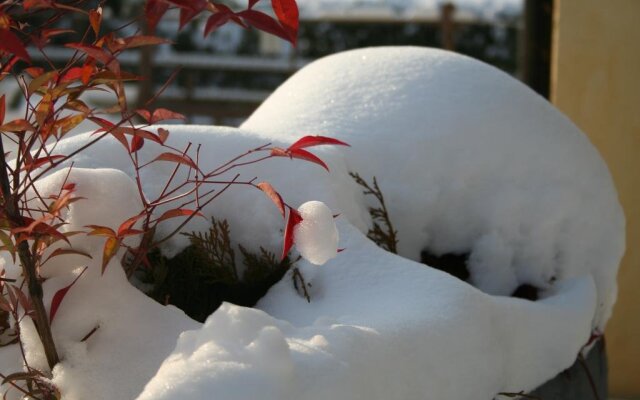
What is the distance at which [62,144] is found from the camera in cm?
183

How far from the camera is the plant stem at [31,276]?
130 centimetres

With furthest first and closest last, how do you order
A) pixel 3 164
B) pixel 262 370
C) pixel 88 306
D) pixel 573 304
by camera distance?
pixel 573 304
pixel 88 306
pixel 3 164
pixel 262 370

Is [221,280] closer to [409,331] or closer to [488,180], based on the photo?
[409,331]

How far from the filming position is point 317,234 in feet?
4.41

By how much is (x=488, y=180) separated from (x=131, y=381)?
114 cm

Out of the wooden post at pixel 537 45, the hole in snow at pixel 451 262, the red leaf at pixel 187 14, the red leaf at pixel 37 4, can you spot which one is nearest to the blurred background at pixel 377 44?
the wooden post at pixel 537 45

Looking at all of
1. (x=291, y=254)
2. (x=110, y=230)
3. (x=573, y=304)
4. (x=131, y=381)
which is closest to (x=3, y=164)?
(x=110, y=230)

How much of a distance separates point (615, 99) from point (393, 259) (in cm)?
284

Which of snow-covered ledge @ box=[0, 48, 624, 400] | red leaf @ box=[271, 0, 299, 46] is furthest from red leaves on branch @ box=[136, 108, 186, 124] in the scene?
red leaf @ box=[271, 0, 299, 46]

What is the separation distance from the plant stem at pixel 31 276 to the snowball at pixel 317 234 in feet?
1.20

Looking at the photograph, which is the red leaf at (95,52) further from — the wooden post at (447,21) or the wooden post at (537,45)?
the wooden post at (447,21)

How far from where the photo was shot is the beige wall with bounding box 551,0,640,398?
4.19 m

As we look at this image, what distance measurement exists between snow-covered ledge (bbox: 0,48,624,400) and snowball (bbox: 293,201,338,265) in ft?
0.36

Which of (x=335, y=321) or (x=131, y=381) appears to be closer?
(x=131, y=381)
